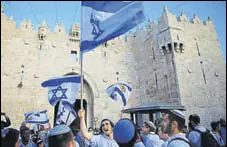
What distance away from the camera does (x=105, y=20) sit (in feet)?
8.84

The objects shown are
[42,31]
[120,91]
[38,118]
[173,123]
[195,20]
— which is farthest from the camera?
[195,20]

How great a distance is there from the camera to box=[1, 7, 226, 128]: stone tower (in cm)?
1055

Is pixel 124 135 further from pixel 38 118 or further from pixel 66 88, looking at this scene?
pixel 38 118

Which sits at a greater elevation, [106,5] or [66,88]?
[106,5]

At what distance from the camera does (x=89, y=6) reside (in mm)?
2768

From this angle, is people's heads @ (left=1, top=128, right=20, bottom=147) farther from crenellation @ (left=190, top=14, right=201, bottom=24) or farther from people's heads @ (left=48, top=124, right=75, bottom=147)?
crenellation @ (left=190, top=14, right=201, bottom=24)

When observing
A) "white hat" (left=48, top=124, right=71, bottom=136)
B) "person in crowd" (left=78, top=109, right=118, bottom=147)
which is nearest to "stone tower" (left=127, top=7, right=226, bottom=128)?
"person in crowd" (left=78, top=109, right=118, bottom=147)

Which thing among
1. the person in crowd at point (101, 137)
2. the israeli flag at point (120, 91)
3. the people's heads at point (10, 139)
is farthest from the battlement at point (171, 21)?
the people's heads at point (10, 139)

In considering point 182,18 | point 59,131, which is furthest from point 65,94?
point 182,18

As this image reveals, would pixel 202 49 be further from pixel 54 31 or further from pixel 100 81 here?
pixel 54 31

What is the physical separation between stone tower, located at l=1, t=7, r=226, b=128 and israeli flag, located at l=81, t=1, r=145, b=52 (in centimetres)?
879

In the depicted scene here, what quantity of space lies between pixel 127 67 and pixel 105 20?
10557mm

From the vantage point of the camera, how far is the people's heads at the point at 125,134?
1.38 metres

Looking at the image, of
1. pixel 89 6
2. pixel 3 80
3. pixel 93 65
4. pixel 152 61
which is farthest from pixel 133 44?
pixel 89 6
